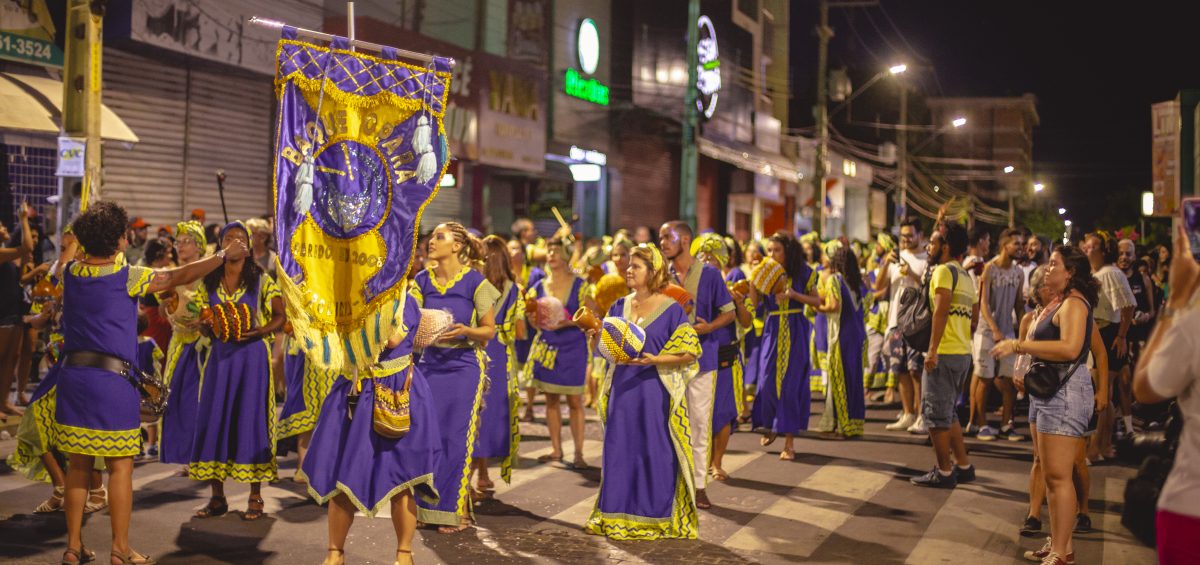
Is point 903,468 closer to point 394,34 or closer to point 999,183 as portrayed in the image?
point 394,34

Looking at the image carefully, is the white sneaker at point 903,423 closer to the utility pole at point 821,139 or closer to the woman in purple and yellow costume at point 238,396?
the woman in purple and yellow costume at point 238,396

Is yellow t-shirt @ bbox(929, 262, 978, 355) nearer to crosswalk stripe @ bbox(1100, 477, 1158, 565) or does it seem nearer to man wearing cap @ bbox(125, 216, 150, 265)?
crosswalk stripe @ bbox(1100, 477, 1158, 565)

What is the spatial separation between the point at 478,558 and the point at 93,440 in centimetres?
226

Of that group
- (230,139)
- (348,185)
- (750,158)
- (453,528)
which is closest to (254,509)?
→ (453,528)

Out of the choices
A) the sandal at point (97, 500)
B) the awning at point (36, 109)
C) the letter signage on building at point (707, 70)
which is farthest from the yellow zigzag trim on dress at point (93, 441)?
the letter signage on building at point (707, 70)

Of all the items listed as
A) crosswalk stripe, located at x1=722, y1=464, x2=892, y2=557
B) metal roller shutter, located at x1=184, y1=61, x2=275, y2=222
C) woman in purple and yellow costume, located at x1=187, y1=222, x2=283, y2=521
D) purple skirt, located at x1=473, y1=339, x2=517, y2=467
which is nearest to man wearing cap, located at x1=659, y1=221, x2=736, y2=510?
crosswalk stripe, located at x1=722, y1=464, x2=892, y2=557

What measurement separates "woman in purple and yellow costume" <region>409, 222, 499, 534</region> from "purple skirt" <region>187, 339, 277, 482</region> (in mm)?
1179

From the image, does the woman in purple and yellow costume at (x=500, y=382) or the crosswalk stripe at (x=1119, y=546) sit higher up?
the woman in purple and yellow costume at (x=500, y=382)

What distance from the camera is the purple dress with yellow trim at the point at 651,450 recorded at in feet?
22.9

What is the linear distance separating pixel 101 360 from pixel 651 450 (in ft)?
10.8

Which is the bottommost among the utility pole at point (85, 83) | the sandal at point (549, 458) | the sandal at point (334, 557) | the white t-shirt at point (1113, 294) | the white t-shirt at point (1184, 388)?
the sandal at point (549, 458)

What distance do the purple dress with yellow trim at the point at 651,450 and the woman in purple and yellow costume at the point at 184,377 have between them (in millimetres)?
2826

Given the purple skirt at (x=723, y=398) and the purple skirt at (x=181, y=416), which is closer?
the purple skirt at (x=181, y=416)

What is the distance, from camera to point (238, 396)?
7355 mm
